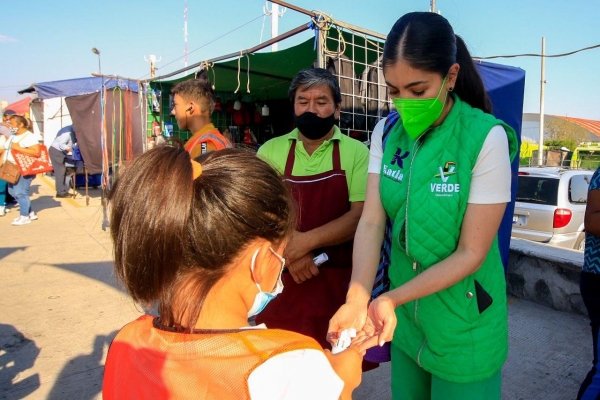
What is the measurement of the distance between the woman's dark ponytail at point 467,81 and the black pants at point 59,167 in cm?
1076

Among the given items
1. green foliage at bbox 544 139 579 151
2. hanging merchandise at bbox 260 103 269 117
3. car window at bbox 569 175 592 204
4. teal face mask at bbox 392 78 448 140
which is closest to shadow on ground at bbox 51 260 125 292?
teal face mask at bbox 392 78 448 140

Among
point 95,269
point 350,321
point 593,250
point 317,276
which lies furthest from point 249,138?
point 350,321

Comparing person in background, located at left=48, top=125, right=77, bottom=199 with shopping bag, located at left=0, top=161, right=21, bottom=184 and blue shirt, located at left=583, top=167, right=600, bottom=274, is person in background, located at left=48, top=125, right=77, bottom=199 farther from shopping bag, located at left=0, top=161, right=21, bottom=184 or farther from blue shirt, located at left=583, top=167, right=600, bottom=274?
blue shirt, located at left=583, top=167, right=600, bottom=274

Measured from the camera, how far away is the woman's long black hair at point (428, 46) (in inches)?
A: 54.7

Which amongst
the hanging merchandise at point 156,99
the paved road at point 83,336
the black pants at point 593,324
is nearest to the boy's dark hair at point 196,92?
the paved road at point 83,336

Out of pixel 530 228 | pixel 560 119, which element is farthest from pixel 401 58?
pixel 560 119

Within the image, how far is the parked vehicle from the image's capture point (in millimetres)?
6020

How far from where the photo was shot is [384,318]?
1.33 metres

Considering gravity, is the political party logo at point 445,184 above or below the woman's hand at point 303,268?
above

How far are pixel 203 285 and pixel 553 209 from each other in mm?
6305

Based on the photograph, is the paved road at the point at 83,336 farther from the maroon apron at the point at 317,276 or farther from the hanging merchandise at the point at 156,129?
the hanging merchandise at the point at 156,129

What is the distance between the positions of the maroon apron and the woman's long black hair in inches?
30.3

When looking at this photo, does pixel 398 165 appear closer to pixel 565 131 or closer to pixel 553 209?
pixel 553 209

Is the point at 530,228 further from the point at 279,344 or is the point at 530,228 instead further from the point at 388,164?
the point at 279,344
